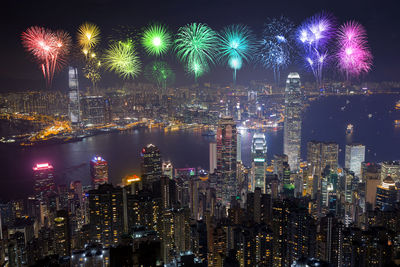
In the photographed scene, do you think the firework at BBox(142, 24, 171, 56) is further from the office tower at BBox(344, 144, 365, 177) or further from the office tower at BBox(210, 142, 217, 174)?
the office tower at BBox(344, 144, 365, 177)

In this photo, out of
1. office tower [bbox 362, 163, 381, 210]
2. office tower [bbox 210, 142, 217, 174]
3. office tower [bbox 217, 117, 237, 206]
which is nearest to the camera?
office tower [bbox 362, 163, 381, 210]

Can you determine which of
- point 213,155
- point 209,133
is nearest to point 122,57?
point 213,155

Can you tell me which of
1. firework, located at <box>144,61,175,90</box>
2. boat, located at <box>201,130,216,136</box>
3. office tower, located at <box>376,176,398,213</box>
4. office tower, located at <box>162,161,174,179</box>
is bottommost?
office tower, located at <box>376,176,398,213</box>

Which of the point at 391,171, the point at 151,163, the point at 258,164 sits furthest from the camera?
the point at 258,164

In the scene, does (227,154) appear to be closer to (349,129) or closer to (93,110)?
(93,110)

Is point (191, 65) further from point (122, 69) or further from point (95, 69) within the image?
point (95, 69)

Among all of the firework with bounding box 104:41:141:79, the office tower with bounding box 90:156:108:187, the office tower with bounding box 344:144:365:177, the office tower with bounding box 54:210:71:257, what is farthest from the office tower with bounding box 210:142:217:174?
the firework with bounding box 104:41:141:79

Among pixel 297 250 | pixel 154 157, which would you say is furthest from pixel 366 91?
pixel 154 157
